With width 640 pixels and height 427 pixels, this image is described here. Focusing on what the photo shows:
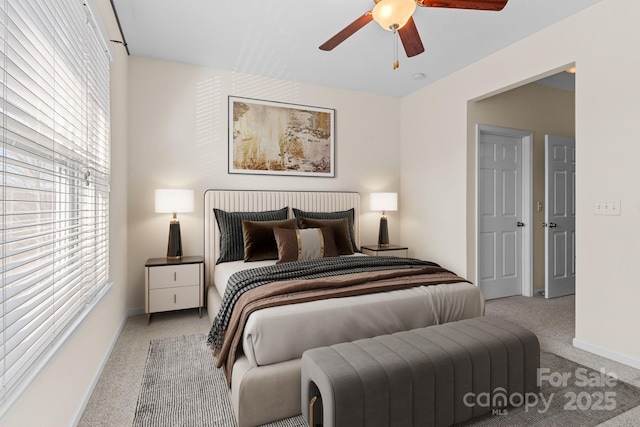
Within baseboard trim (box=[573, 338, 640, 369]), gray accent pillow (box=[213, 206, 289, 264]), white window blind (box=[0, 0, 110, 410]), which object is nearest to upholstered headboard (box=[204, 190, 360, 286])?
gray accent pillow (box=[213, 206, 289, 264])

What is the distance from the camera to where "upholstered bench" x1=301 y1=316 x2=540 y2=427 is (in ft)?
4.76

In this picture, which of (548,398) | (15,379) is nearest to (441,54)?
(548,398)

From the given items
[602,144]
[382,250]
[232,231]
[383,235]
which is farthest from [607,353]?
[232,231]

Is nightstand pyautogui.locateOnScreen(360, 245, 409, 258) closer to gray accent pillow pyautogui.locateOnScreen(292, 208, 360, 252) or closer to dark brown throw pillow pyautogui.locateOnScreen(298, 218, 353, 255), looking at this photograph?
gray accent pillow pyautogui.locateOnScreen(292, 208, 360, 252)

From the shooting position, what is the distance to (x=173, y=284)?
3.25 meters

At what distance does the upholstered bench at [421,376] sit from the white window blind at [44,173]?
1.14 m

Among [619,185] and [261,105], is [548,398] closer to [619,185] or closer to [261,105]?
[619,185]

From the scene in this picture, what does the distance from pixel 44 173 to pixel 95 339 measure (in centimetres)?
126

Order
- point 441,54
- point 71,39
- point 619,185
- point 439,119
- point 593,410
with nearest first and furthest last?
point 71,39 → point 593,410 → point 619,185 → point 441,54 → point 439,119

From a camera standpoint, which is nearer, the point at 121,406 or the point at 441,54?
the point at 121,406

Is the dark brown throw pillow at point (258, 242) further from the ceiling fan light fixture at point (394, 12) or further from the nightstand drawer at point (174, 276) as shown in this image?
the ceiling fan light fixture at point (394, 12)

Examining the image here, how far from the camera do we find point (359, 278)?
229 cm

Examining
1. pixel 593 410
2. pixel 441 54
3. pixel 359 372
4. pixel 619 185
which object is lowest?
pixel 593 410

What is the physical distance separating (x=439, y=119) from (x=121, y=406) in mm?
4176
